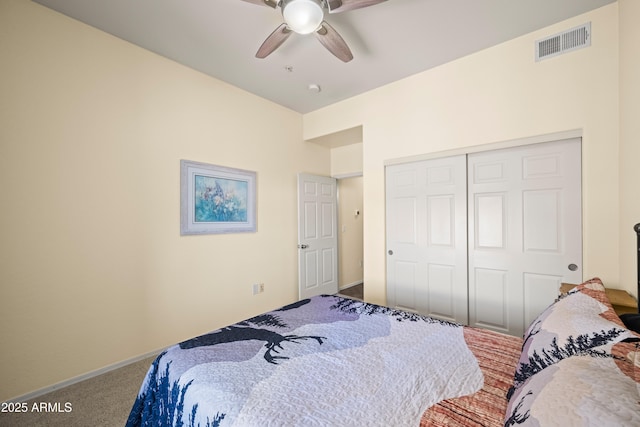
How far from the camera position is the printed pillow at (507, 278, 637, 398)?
85 cm

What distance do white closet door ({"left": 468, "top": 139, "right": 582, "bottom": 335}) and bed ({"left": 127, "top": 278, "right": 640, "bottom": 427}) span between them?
1.05 meters

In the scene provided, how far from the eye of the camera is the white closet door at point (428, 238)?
110 inches

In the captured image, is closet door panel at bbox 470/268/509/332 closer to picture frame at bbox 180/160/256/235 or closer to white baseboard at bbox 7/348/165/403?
picture frame at bbox 180/160/256/235

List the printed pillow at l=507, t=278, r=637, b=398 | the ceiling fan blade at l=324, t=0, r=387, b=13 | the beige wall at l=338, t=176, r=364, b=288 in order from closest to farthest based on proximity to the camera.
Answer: the printed pillow at l=507, t=278, r=637, b=398 → the ceiling fan blade at l=324, t=0, r=387, b=13 → the beige wall at l=338, t=176, r=364, b=288

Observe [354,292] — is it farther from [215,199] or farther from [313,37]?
[313,37]

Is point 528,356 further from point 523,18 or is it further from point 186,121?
point 186,121

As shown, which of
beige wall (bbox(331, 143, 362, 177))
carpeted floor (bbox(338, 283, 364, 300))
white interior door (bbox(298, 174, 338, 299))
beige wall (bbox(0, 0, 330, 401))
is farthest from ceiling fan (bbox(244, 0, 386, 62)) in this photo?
carpeted floor (bbox(338, 283, 364, 300))

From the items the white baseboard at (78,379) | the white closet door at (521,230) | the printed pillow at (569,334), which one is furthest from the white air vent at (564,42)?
the white baseboard at (78,379)

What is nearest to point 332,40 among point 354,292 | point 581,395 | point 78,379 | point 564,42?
point 564,42

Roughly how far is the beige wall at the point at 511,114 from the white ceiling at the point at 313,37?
0.54ft

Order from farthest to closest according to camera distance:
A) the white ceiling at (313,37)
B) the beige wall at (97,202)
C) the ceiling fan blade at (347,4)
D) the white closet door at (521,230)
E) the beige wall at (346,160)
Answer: the beige wall at (346,160), the white closet door at (521,230), the white ceiling at (313,37), the beige wall at (97,202), the ceiling fan blade at (347,4)

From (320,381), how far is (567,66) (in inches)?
121

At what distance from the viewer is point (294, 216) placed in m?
4.00

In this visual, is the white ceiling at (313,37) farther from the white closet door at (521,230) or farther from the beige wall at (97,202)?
the white closet door at (521,230)
